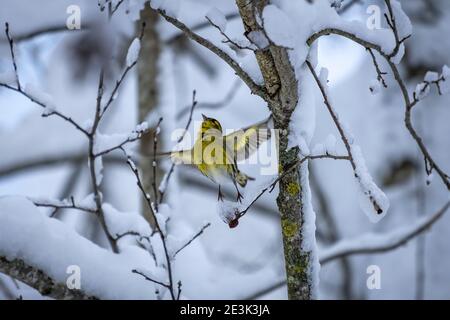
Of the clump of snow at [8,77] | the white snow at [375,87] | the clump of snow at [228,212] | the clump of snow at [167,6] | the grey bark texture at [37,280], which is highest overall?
the clump of snow at [167,6]

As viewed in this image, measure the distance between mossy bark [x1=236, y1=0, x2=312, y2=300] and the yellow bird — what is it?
0.18 m

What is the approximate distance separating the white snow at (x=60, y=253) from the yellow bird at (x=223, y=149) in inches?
13.3

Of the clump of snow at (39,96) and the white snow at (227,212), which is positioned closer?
the white snow at (227,212)

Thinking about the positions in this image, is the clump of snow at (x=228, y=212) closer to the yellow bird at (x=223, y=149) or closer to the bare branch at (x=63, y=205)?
the yellow bird at (x=223, y=149)

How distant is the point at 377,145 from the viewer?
3.36 metres

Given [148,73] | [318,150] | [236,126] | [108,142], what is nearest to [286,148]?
[318,150]

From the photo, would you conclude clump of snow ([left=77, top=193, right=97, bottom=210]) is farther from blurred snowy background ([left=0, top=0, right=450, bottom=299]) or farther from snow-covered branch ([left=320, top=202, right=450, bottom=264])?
snow-covered branch ([left=320, top=202, right=450, bottom=264])

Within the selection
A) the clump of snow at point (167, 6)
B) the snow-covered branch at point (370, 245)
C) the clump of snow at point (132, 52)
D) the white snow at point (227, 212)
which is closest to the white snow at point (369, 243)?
the snow-covered branch at point (370, 245)

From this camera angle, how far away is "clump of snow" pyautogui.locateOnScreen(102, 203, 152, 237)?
1379 millimetres

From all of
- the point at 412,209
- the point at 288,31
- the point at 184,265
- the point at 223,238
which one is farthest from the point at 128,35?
the point at 223,238

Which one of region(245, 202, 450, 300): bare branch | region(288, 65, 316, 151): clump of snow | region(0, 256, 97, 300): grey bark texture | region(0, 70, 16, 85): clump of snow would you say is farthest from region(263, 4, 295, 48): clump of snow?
region(245, 202, 450, 300): bare branch

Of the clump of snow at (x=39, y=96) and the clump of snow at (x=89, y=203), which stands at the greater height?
the clump of snow at (x=39, y=96)

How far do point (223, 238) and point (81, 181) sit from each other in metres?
1.46

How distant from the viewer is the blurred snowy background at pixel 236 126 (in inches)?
87.9
